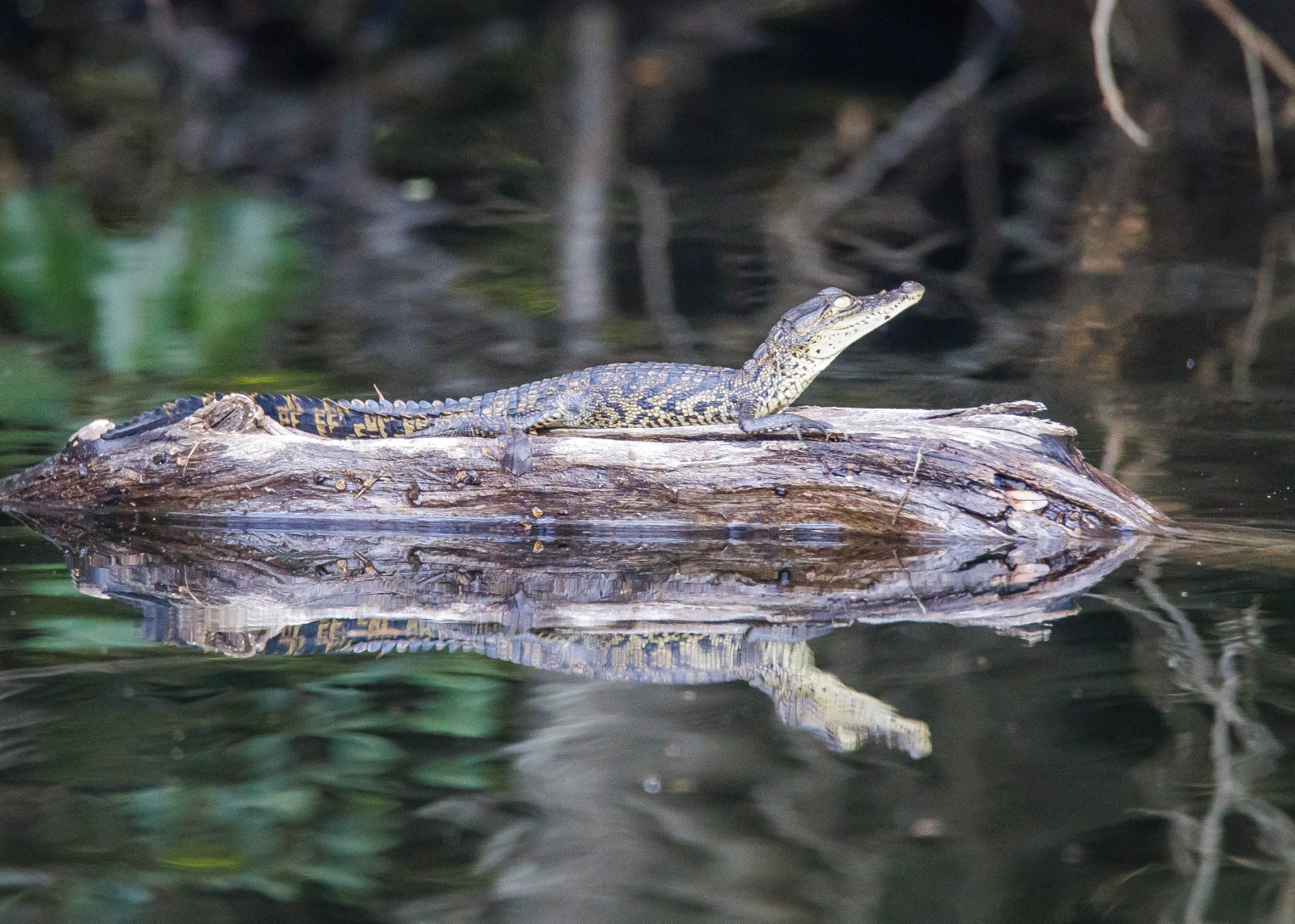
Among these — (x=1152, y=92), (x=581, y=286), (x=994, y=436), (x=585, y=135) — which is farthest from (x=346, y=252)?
(x=1152, y=92)

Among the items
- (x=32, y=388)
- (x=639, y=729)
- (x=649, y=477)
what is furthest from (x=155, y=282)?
(x=639, y=729)

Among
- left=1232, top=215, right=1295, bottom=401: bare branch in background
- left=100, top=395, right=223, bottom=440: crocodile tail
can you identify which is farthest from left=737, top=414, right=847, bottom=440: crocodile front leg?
left=1232, top=215, right=1295, bottom=401: bare branch in background

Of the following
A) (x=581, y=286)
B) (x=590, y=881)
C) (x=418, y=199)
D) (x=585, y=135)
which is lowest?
(x=590, y=881)

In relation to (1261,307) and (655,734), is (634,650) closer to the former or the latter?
(655,734)

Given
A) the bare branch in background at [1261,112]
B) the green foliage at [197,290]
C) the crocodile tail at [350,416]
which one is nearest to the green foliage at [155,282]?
the green foliage at [197,290]

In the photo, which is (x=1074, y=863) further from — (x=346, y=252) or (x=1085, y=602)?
(x=346, y=252)

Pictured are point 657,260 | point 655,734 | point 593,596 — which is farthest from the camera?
point 657,260

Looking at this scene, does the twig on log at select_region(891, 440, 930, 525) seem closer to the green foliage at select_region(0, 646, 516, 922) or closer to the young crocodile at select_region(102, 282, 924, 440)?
the young crocodile at select_region(102, 282, 924, 440)
